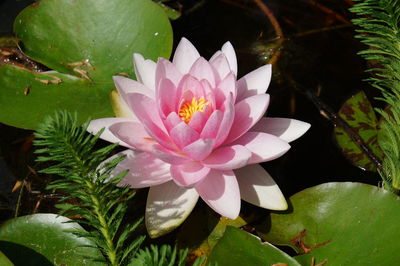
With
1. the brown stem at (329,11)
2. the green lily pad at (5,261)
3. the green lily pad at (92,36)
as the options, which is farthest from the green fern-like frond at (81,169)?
the brown stem at (329,11)

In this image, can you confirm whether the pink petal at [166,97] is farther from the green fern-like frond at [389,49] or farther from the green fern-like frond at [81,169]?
the green fern-like frond at [389,49]

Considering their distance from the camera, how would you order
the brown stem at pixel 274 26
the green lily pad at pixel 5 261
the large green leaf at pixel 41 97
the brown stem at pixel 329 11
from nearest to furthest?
the green lily pad at pixel 5 261, the large green leaf at pixel 41 97, the brown stem at pixel 274 26, the brown stem at pixel 329 11

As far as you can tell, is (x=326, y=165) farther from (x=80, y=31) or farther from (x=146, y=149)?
(x=80, y=31)

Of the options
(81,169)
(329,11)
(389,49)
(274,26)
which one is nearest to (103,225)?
(81,169)

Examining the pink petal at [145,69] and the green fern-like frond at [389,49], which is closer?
the green fern-like frond at [389,49]

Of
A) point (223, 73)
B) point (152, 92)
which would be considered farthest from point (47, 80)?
point (223, 73)

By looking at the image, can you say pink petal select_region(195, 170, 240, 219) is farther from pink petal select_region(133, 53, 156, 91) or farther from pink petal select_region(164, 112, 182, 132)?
pink petal select_region(133, 53, 156, 91)

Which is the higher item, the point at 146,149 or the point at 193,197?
the point at 146,149
